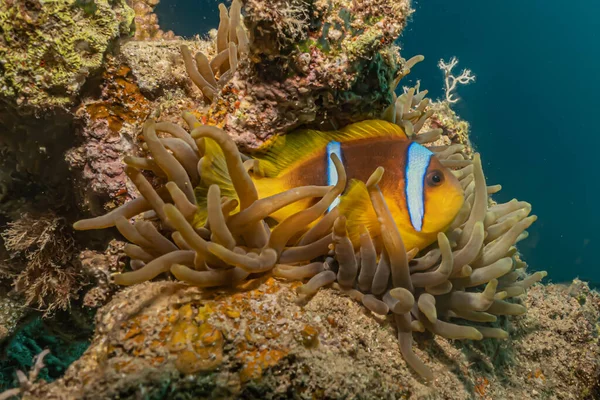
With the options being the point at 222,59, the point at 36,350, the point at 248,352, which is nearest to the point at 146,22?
the point at 222,59

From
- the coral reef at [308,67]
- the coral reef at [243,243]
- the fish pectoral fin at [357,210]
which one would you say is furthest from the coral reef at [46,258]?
the fish pectoral fin at [357,210]

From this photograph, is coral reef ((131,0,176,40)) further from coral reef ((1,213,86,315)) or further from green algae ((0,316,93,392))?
green algae ((0,316,93,392))

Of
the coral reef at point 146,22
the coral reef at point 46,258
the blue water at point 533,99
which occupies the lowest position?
the coral reef at point 46,258

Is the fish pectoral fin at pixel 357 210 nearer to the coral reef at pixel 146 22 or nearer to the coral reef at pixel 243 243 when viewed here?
the coral reef at pixel 243 243

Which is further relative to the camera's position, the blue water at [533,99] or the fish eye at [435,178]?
the blue water at [533,99]

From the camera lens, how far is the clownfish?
1757 mm

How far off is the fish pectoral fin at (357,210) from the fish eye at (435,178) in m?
0.33

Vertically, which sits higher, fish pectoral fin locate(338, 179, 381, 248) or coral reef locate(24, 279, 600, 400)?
fish pectoral fin locate(338, 179, 381, 248)

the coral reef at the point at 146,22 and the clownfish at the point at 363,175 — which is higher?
the coral reef at the point at 146,22

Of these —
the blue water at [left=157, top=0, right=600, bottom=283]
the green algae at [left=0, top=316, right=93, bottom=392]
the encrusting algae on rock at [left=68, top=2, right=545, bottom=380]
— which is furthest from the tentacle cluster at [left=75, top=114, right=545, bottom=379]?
the blue water at [left=157, top=0, right=600, bottom=283]

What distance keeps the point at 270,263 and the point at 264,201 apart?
0.25 metres

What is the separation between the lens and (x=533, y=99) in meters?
33.7

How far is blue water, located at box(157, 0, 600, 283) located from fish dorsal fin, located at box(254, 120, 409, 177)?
26.7 m

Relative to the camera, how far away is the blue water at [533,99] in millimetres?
28656
